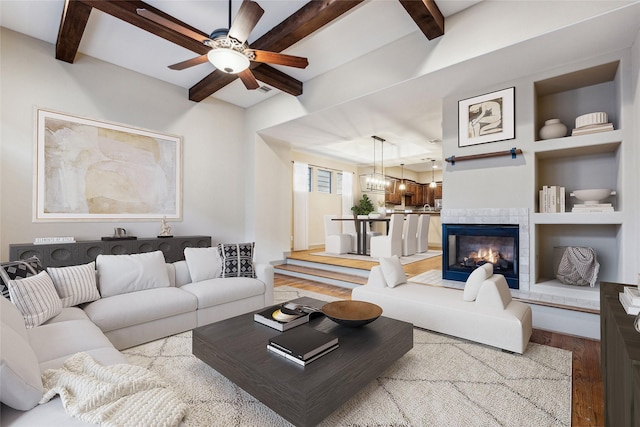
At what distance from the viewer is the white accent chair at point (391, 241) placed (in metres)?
5.77

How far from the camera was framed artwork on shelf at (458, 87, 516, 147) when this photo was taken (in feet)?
11.3

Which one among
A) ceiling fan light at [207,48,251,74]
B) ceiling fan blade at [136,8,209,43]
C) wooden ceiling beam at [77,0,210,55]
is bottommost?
ceiling fan light at [207,48,251,74]

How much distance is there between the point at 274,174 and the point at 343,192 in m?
3.66

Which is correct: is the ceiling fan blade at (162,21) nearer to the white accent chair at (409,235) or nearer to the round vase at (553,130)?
the round vase at (553,130)

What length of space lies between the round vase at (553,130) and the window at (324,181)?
5641 mm

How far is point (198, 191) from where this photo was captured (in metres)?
5.09

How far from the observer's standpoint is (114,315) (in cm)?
228

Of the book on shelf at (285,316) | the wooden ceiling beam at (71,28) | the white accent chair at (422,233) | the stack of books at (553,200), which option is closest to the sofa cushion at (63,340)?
the book on shelf at (285,316)

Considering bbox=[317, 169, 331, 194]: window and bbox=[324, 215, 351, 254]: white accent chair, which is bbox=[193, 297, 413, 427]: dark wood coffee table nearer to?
bbox=[324, 215, 351, 254]: white accent chair

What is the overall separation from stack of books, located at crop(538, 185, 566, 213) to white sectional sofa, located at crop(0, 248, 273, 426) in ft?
10.6

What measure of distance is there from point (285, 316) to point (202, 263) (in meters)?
1.56

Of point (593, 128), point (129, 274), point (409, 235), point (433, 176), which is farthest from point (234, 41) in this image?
point (433, 176)

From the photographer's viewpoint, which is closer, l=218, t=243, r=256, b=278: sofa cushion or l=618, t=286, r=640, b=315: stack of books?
l=618, t=286, r=640, b=315: stack of books

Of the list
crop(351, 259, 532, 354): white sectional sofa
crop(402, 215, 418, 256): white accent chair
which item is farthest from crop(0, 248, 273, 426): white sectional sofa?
crop(402, 215, 418, 256): white accent chair
